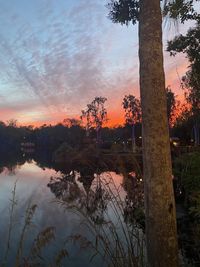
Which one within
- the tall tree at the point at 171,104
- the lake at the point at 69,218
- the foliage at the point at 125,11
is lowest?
the lake at the point at 69,218

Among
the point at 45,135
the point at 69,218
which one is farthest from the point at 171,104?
the point at 45,135

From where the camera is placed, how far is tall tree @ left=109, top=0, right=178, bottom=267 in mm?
3512

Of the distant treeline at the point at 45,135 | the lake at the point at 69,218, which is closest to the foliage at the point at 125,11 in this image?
the lake at the point at 69,218

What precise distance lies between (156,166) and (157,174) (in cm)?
8

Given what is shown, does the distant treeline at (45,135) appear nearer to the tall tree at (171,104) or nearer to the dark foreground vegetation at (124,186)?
the tall tree at (171,104)

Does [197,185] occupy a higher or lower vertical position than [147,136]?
lower

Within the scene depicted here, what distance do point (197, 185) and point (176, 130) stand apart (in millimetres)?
47806

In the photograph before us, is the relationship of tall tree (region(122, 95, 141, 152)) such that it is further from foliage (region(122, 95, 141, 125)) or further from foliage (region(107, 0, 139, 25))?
foliage (region(107, 0, 139, 25))

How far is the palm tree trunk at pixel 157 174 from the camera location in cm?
351

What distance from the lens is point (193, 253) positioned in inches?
305

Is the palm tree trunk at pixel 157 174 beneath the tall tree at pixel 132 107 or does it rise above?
beneath

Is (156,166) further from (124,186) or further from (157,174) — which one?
(124,186)

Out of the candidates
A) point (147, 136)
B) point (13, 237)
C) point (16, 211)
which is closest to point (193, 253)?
point (147, 136)

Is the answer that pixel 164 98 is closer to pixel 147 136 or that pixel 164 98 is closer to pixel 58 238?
pixel 147 136
